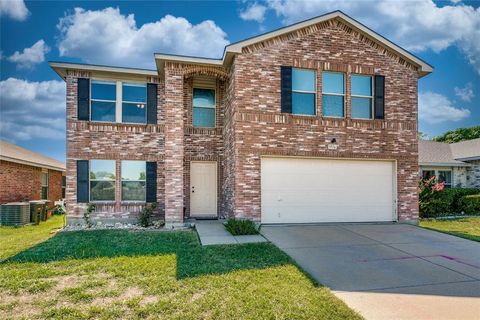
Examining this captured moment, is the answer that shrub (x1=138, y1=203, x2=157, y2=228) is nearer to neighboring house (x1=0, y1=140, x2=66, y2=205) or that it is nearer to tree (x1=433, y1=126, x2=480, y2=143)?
neighboring house (x1=0, y1=140, x2=66, y2=205)

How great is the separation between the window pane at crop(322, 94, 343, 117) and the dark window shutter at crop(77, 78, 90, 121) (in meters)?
8.82

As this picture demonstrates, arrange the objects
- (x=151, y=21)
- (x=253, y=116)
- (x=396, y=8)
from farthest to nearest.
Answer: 1. (x=151, y=21)
2. (x=396, y=8)
3. (x=253, y=116)

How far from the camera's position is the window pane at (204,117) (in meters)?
11.7

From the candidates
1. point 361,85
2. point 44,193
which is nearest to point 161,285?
point 361,85

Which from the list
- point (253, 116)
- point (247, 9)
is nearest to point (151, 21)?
point (247, 9)

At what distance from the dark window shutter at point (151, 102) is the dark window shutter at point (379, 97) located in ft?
27.5

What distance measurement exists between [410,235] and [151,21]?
632 inches

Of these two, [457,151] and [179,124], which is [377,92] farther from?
[457,151]

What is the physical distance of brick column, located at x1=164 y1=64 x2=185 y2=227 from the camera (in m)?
10.2

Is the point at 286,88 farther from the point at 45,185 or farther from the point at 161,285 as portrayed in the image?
the point at 45,185

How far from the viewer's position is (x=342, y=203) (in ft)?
34.1

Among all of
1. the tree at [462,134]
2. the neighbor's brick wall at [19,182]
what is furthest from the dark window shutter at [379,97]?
the tree at [462,134]

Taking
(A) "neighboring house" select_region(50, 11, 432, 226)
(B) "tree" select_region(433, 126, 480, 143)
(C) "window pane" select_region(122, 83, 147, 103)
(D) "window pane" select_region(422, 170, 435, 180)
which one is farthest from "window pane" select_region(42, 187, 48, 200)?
(B) "tree" select_region(433, 126, 480, 143)

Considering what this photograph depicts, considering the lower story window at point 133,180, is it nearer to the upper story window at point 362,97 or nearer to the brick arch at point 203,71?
the brick arch at point 203,71
